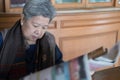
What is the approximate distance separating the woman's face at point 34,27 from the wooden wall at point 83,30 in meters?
0.60

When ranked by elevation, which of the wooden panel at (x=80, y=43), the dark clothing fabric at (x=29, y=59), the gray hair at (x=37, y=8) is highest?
the gray hair at (x=37, y=8)

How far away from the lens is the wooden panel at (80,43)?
193 cm

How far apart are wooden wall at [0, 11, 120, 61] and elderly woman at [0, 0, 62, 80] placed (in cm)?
57

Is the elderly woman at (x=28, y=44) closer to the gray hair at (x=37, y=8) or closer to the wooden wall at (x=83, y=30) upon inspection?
the gray hair at (x=37, y=8)

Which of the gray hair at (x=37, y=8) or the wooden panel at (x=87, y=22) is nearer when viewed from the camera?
the gray hair at (x=37, y=8)

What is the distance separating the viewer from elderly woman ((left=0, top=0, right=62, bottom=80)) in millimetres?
1109

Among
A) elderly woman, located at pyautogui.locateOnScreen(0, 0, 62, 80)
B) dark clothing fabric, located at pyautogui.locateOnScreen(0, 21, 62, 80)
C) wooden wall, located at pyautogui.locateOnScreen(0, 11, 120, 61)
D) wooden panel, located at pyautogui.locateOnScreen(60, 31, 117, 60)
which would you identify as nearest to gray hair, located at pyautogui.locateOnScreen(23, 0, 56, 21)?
elderly woman, located at pyautogui.locateOnScreen(0, 0, 62, 80)

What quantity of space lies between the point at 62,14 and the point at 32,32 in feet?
2.12

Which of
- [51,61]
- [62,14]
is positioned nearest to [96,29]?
[62,14]

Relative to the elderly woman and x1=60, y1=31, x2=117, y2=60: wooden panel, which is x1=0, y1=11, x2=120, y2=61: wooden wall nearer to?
x1=60, y1=31, x2=117, y2=60: wooden panel

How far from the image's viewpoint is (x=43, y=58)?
47.1 inches

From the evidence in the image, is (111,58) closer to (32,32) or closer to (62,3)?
(32,32)

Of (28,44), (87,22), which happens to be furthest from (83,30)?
(28,44)

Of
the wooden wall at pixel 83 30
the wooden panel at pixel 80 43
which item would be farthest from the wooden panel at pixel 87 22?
the wooden panel at pixel 80 43
